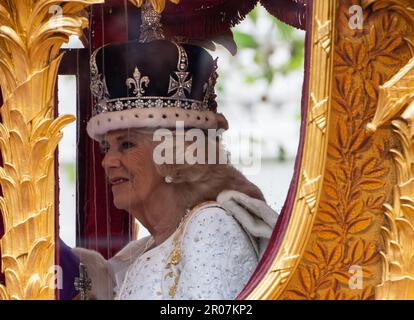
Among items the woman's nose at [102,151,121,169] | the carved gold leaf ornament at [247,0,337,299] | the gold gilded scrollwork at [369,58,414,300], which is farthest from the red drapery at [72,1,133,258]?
the gold gilded scrollwork at [369,58,414,300]

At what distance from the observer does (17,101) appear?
380 centimetres

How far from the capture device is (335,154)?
376 centimetres

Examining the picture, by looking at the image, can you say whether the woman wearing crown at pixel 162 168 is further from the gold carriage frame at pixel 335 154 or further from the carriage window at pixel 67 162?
the gold carriage frame at pixel 335 154

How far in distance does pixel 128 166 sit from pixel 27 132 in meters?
0.27

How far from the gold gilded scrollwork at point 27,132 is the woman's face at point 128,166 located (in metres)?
0.20

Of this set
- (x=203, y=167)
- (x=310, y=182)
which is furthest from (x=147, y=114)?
(x=310, y=182)

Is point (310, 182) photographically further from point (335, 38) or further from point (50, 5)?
point (50, 5)

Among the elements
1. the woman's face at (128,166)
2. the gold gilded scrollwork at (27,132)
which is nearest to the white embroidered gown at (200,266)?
the woman's face at (128,166)

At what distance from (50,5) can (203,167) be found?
1.52 ft

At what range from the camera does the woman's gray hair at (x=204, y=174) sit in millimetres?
3891

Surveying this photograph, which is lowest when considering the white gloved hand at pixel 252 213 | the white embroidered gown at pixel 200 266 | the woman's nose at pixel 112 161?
the white embroidered gown at pixel 200 266

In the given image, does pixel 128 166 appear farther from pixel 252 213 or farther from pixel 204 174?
pixel 252 213

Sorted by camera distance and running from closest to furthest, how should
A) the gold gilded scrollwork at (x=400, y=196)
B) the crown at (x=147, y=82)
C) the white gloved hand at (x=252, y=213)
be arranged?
1. the gold gilded scrollwork at (x=400, y=196)
2. the white gloved hand at (x=252, y=213)
3. the crown at (x=147, y=82)

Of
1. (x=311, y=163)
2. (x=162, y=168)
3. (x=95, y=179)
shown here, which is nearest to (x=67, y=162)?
(x=95, y=179)
